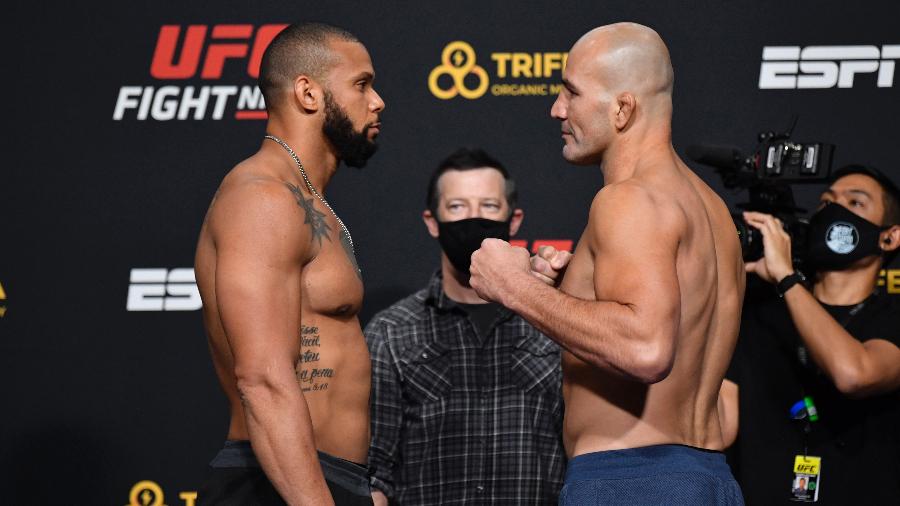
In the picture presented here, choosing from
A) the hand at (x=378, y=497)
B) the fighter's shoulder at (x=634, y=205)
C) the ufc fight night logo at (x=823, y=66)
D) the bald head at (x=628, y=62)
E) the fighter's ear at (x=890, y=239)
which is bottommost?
the hand at (x=378, y=497)

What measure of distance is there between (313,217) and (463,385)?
0.87 metres

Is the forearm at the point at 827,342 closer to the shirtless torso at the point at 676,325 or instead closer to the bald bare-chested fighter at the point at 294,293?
the shirtless torso at the point at 676,325

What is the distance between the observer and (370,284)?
3.49 metres

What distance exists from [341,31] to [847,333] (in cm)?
150

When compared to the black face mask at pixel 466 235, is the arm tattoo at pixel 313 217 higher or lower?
lower

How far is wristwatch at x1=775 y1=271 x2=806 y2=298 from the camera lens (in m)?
2.82

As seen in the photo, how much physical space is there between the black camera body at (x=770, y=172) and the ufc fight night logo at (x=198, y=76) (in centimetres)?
146

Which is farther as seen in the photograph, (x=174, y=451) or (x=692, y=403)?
(x=174, y=451)

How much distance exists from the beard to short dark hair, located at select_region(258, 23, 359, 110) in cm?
7

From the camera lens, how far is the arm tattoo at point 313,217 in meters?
2.13

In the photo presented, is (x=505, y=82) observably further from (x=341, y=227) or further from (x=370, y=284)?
(x=341, y=227)

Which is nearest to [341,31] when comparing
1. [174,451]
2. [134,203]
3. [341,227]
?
[341,227]

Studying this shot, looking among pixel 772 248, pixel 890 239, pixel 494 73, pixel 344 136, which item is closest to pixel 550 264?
pixel 344 136

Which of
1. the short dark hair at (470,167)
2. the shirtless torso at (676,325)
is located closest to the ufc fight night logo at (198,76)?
the short dark hair at (470,167)
